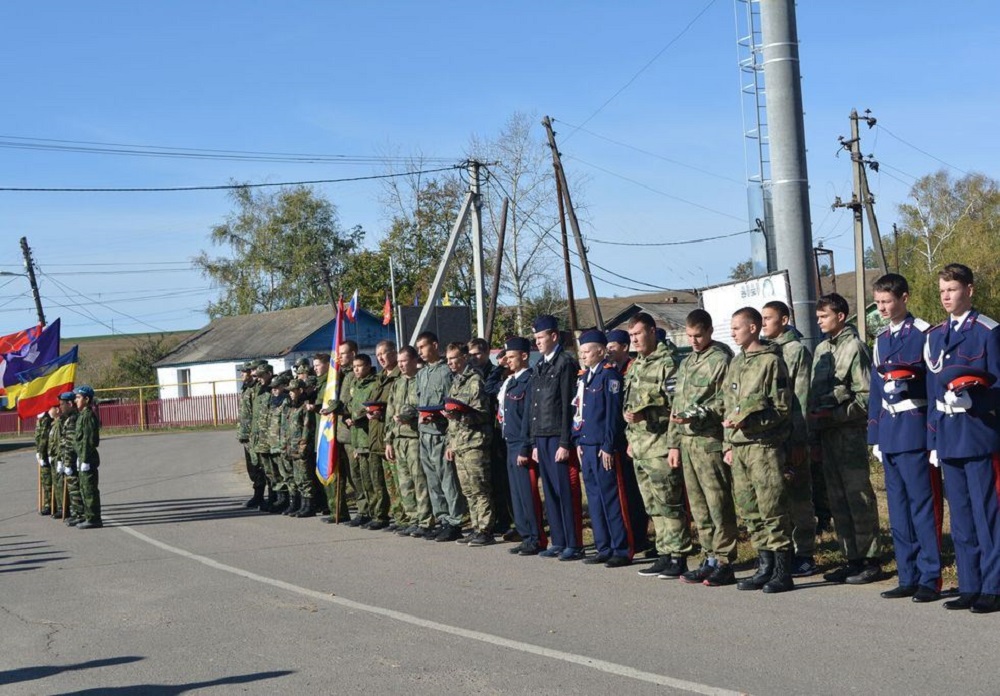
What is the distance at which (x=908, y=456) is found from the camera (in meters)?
7.51

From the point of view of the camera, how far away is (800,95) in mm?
12938

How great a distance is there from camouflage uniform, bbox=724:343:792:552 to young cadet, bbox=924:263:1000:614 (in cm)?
111

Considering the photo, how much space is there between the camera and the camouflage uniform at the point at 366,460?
13289 mm

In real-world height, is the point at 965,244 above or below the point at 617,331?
above

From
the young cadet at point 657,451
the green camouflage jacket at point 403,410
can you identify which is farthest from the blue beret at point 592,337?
the green camouflage jacket at point 403,410

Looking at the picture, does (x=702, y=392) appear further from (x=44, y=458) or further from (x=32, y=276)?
(x=32, y=276)

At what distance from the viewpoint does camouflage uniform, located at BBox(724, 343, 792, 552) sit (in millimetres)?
8039

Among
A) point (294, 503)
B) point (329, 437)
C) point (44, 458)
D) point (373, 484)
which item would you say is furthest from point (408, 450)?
point (44, 458)

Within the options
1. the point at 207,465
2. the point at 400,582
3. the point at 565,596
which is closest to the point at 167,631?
the point at 400,582

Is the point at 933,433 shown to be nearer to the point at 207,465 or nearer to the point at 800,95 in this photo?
the point at 800,95

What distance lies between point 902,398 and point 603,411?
290cm

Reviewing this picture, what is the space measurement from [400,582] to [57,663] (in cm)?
304

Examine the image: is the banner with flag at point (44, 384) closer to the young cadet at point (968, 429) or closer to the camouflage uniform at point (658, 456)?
the camouflage uniform at point (658, 456)

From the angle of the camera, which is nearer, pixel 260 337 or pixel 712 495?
pixel 712 495
